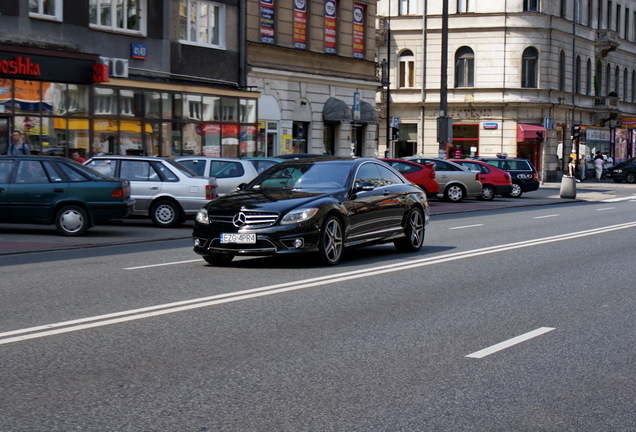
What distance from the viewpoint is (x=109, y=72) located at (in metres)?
29.3

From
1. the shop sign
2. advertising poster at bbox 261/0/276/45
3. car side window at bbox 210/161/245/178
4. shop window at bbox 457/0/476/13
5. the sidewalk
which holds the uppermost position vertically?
shop window at bbox 457/0/476/13

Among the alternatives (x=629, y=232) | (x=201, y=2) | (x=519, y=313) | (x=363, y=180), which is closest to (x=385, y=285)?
(x=519, y=313)

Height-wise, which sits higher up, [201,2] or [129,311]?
[201,2]

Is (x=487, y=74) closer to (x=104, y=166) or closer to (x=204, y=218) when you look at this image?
(x=104, y=166)

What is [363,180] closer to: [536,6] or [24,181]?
[24,181]

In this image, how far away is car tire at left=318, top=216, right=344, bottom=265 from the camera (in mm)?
13172

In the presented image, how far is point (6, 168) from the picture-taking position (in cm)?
1841

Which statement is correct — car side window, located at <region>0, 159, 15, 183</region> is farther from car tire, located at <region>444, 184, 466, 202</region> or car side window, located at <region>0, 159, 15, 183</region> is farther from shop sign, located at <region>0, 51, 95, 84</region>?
car tire, located at <region>444, 184, 466, 202</region>

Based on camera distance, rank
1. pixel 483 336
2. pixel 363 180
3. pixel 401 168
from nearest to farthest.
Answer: pixel 483 336 < pixel 363 180 < pixel 401 168

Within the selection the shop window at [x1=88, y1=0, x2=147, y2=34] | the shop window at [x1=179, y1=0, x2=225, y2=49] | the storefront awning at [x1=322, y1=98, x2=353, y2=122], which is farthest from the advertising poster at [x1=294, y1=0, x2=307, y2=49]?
the shop window at [x1=88, y1=0, x2=147, y2=34]

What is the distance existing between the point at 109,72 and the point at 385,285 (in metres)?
19.7

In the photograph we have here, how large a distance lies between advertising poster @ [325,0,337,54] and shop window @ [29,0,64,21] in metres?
13.9

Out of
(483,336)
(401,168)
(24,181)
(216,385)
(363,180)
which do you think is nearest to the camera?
(216,385)

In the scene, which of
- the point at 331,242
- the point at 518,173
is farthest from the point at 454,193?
the point at 331,242
